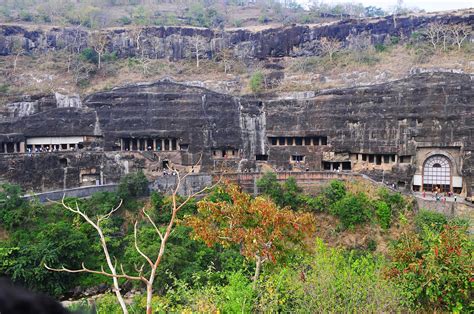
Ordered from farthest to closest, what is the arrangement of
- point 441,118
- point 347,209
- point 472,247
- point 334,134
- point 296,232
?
point 334,134, point 441,118, point 347,209, point 296,232, point 472,247

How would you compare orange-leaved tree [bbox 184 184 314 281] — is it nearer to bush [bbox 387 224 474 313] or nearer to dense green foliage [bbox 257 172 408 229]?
bush [bbox 387 224 474 313]

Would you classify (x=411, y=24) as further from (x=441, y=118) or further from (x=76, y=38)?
(x=76, y=38)

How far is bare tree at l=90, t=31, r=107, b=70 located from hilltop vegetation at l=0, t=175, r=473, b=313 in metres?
20.6

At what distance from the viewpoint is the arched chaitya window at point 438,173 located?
28.8 m

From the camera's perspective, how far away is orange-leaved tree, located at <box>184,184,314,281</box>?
11039 millimetres

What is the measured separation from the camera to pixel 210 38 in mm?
45281

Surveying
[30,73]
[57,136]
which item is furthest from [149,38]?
[57,136]

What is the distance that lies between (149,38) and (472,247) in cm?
4020

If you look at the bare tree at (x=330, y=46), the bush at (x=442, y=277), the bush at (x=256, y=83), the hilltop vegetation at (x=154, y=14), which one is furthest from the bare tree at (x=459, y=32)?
the bush at (x=442, y=277)

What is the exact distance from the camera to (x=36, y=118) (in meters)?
30.8

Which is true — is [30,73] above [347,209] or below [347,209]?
above

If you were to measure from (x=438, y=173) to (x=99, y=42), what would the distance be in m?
32.8

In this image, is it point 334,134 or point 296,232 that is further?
point 334,134

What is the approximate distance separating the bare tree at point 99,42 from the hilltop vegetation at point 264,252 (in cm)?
2056
